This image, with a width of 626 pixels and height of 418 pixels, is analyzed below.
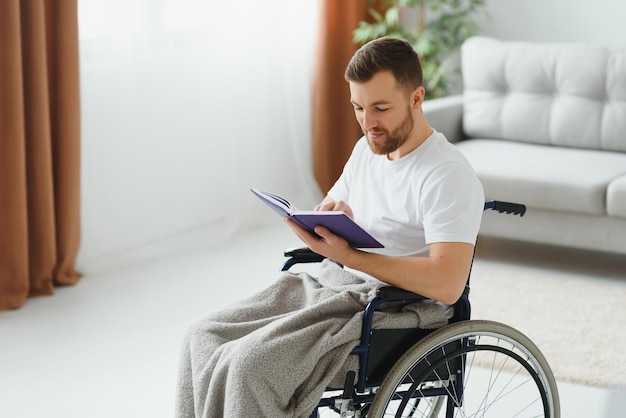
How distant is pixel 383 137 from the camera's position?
2033 mm

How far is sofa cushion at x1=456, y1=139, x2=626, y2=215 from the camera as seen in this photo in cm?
372

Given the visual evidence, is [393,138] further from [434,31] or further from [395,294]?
[434,31]

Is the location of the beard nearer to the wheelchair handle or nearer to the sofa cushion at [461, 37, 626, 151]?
the wheelchair handle

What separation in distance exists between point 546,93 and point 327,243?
8.50ft

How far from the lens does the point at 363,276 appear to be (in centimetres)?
210

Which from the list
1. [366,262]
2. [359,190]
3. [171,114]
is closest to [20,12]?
[171,114]

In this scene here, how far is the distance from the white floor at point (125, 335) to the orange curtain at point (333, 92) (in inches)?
29.1

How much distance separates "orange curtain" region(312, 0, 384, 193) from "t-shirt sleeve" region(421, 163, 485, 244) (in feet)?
9.37

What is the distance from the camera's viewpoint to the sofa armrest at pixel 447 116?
4.32m

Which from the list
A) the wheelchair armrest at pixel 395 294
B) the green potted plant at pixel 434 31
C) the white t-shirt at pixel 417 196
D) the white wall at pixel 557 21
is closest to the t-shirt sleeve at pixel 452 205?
the white t-shirt at pixel 417 196

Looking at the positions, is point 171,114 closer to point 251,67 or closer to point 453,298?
point 251,67

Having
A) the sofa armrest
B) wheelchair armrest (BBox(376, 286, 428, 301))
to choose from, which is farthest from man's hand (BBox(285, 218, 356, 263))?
the sofa armrest

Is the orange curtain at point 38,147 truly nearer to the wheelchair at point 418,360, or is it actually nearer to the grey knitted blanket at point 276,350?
the grey knitted blanket at point 276,350

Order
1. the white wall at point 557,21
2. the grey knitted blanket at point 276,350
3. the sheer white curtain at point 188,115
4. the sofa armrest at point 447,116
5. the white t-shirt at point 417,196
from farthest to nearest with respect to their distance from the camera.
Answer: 1. the white wall at point 557,21
2. the sofa armrest at point 447,116
3. the sheer white curtain at point 188,115
4. the white t-shirt at point 417,196
5. the grey knitted blanket at point 276,350
